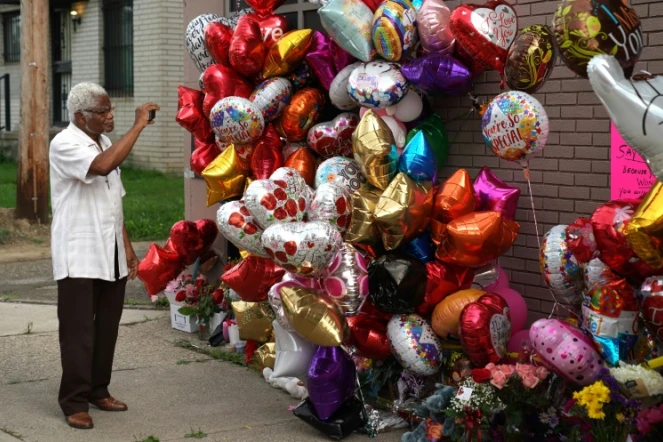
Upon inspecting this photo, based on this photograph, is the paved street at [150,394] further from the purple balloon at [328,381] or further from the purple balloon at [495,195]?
the purple balloon at [495,195]

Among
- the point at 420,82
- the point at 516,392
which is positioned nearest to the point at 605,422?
the point at 516,392

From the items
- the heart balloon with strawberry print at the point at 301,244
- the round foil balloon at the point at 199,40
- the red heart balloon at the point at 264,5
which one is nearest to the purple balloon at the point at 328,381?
the heart balloon with strawberry print at the point at 301,244

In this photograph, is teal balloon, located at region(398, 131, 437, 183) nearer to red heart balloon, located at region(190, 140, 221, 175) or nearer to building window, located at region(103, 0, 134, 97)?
red heart balloon, located at region(190, 140, 221, 175)

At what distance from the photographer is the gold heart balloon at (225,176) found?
7043 millimetres

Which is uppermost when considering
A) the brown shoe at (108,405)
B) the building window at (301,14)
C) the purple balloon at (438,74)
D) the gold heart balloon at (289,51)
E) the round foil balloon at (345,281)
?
the building window at (301,14)

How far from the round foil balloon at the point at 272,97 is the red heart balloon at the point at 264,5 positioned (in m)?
0.57

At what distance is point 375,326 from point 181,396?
1366 mm

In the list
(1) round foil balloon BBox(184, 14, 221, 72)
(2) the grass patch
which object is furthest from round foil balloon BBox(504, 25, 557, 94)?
(2) the grass patch

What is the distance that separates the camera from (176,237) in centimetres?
779

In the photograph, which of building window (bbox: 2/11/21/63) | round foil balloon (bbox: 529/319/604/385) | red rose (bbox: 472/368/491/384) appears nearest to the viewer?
round foil balloon (bbox: 529/319/604/385)

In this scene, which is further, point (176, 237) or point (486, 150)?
point (176, 237)

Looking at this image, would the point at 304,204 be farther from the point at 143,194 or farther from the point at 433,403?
the point at 143,194

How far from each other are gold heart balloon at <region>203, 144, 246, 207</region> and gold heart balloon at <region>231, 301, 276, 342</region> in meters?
0.78

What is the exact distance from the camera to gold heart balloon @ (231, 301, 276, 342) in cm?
674
